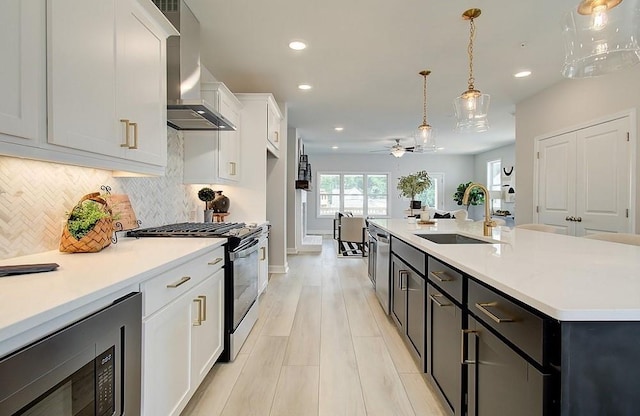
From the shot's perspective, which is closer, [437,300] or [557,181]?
[437,300]

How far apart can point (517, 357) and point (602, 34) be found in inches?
76.1

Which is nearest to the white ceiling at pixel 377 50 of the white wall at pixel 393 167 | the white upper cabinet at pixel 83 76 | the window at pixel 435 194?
the white upper cabinet at pixel 83 76

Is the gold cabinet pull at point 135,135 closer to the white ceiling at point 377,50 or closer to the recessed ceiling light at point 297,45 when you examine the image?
the white ceiling at point 377,50

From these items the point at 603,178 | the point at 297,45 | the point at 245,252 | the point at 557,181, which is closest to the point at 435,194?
the point at 557,181

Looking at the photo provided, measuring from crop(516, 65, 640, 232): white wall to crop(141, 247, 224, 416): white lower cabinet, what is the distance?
4201mm

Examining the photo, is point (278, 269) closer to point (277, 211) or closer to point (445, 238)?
point (277, 211)

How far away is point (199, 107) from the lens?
2.44 meters

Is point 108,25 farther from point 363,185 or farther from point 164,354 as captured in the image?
point 363,185

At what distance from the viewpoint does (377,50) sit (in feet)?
11.2

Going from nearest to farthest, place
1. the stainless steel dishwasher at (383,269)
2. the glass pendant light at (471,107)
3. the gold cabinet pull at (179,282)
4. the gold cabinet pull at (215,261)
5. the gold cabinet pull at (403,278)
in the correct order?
1. the gold cabinet pull at (179,282)
2. the gold cabinet pull at (215,261)
3. the gold cabinet pull at (403,278)
4. the glass pendant light at (471,107)
5. the stainless steel dishwasher at (383,269)

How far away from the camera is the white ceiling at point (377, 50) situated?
8.79 feet

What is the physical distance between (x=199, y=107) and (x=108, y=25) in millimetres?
904

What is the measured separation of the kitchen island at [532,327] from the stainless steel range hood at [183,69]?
6.27 ft

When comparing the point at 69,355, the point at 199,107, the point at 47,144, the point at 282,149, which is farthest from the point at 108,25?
the point at 282,149
